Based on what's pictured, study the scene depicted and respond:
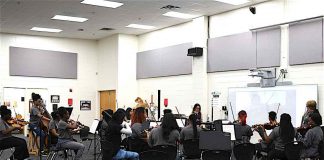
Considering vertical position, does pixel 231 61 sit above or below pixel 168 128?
above

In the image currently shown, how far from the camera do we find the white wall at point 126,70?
52.3 ft

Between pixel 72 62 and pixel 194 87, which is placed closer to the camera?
pixel 194 87

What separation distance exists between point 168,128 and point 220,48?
713 centimetres

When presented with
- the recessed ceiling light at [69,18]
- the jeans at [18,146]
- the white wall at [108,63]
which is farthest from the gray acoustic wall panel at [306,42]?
the white wall at [108,63]

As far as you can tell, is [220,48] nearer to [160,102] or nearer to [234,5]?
[234,5]

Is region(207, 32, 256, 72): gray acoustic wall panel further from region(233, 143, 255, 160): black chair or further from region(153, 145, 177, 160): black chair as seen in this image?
region(153, 145, 177, 160): black chair

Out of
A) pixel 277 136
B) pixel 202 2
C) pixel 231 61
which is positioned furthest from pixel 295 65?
pixel 277 136

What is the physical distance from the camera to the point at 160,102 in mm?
15070

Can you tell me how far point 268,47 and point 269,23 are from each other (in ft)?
2.20

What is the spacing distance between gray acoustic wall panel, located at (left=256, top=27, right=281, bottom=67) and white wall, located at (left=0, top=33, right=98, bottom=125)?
8.71m

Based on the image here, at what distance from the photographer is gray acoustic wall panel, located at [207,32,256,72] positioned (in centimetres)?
1150

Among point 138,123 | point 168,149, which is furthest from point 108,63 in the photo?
point 168,149

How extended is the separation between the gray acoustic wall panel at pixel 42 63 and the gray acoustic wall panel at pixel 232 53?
6799 millimetres

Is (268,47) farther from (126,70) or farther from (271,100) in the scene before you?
(126,70)
